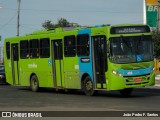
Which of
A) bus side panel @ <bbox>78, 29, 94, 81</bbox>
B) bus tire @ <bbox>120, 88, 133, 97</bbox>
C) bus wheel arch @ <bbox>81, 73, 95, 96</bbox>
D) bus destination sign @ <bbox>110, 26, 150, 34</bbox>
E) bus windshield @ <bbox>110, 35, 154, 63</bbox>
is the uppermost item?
bus destination sign @ <bbox>110, 26, 150, 34</bbox>

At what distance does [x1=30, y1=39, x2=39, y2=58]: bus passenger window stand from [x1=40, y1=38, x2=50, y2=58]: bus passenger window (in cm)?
46

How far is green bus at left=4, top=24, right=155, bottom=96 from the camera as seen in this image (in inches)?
896

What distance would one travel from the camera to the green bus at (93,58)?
74.7 ft

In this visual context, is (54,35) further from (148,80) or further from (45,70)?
(148,80)

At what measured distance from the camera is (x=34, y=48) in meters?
28.8

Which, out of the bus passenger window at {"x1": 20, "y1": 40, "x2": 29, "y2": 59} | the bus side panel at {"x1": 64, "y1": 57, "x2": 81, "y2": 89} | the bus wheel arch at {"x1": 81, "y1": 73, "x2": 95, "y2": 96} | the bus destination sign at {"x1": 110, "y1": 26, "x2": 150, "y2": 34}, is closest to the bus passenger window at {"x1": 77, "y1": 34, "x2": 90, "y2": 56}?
the bus side panel at {"x1": 64, "y1": 57, "x2": 81, "y2": 89}

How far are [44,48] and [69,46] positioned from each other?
8.39 feet

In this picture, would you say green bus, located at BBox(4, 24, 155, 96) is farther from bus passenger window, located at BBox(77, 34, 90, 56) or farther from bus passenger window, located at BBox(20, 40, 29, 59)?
bus passenger window, located at BBox(20, 40, 29, 59)

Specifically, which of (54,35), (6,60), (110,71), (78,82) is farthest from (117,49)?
(6,60)

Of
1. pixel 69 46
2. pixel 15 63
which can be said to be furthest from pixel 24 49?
pixel 69 46

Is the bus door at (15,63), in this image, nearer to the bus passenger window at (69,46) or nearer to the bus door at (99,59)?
the bus passenger window at (69,46)

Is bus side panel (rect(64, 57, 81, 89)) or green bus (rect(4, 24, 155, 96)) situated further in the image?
bus side panel (rect(64, 57, 81, 89))

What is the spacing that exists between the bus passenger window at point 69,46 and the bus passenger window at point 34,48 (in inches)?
120

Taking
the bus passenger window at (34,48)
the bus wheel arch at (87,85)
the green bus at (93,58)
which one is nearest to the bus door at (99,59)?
the green bus at (93,58)
